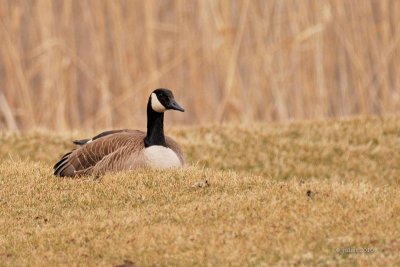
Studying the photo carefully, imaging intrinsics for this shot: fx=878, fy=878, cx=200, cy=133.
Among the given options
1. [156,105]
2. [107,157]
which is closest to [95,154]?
[107,157]

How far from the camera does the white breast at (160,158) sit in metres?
10.1

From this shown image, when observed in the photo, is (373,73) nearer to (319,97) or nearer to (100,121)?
(319,97)

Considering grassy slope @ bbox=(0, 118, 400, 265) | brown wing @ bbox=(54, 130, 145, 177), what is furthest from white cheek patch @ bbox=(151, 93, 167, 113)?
grassy slope @ bbox=(0, 118, 400, 265)

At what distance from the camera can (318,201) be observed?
27.0 feet

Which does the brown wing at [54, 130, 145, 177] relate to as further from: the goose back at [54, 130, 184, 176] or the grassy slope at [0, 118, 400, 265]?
the grassy slope at [0, 118, 400, 265]

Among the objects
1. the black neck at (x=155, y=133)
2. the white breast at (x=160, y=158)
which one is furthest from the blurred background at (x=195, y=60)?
the white breast at (x=160, y=158)

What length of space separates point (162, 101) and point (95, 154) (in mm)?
1033

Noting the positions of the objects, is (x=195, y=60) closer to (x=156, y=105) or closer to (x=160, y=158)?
(x=156, y=105)

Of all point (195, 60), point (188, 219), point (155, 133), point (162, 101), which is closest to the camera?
point (188, 219)

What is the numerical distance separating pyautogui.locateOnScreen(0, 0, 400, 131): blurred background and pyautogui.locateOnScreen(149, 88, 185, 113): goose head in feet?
17.5

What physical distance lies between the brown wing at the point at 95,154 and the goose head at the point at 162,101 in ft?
1.44

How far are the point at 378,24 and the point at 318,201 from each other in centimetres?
938

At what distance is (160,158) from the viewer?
1009 centimetres

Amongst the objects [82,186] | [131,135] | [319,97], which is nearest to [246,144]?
[319,97]
